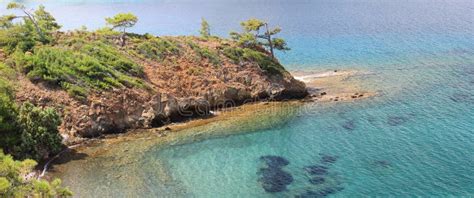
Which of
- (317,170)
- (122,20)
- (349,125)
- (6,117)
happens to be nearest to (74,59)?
(122,20)

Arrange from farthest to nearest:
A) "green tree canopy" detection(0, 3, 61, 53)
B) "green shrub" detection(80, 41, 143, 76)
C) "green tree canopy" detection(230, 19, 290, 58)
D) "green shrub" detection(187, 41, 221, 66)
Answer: "green tree canopy" detection(230, 19, 290, 58) < "green shrub" detection(187, 41, 221, 66) < "green shrub" detection(80, 41, 143, 76) < "green tree canopy" detection(0, 3, 61, 53)

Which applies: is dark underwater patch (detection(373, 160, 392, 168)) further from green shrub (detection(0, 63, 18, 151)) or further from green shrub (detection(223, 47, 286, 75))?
green shrub (detection(0, 63, 18, 151))

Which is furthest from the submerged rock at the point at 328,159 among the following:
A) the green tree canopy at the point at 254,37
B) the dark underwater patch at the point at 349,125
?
the green tree canopy at the point at 254,37

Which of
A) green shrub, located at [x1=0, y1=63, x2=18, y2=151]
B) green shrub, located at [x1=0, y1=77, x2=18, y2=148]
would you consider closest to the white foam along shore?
green shrub, located at [x1=0, y1=63, x2=18, y2=151]

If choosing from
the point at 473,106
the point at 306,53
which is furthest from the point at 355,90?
the point at 306,53

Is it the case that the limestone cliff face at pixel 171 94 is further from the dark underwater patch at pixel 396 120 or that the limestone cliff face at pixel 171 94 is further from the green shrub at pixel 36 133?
the dark underwater patch at pixel 396 120

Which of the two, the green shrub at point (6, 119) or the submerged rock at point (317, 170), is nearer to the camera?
the submerged rock at point (317, 170)
